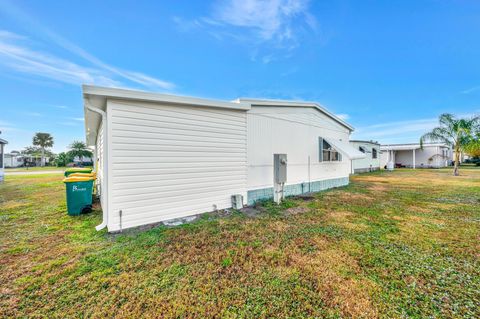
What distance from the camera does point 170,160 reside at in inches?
210

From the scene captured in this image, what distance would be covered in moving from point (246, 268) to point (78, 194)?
6.01 meters

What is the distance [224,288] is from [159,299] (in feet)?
2.76

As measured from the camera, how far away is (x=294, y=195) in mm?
8680

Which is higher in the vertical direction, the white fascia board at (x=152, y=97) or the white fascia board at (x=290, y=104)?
the white fascia board at (x=290, y=104)

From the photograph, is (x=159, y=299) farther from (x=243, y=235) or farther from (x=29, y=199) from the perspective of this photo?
(x=29, y=199)

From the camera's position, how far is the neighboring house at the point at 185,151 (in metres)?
4.59

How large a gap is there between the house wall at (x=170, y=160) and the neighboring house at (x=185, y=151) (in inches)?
0.8

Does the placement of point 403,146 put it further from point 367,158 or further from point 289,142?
Answer: point 289,142

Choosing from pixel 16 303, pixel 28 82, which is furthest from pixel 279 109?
pixel 28 82

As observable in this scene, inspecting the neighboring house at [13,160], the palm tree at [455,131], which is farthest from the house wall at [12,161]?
the palm tree at [455,131]

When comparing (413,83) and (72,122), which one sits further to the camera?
(72,122)

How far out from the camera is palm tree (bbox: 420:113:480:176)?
16.7 meters

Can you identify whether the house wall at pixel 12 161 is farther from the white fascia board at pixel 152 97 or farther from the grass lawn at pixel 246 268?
the white fascia board at pixel 152 97

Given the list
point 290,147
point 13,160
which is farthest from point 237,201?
point 13,160
